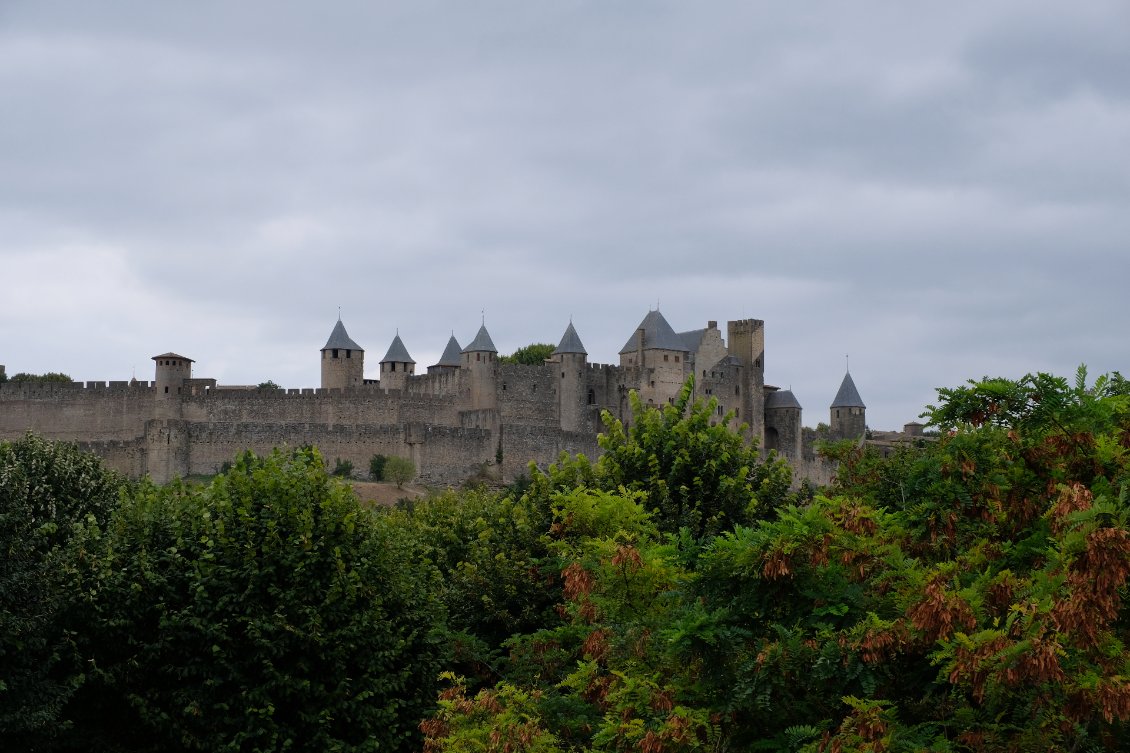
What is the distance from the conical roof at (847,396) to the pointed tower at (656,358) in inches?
532

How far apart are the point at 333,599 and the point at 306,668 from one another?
1.18 metres

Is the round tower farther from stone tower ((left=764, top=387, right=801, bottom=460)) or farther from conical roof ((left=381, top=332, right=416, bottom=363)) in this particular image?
stone tower ((left=764, top=387, right=801, bottom=460))

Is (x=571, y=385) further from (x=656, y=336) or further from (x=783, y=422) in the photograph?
(x=783, y=422)

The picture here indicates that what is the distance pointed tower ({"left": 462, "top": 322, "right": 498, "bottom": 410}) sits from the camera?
88750mm

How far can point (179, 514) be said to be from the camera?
23531mm

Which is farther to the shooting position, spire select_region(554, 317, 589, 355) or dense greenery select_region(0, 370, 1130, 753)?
spire select_region(554, 317, 589, 355)

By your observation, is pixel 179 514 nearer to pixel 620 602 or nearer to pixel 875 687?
pixel 620 602

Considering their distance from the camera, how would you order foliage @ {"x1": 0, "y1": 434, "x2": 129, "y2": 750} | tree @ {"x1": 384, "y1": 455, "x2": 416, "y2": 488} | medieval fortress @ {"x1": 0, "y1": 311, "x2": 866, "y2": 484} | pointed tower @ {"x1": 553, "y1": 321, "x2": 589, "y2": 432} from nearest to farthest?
foliage @ {"x1": 0, "y1": 434, "x2": 129, "y2": 750}, tree @ {"x1": 384, "y1": 455, "x2": 416, "y2": 488}, medieval fortress @ {"x1": 0, "y1": 311, "x2": 866, "y2": 484}, pointed tower @ {"x1": 553, "y1": 321, "x2": 589, "y2": 432}

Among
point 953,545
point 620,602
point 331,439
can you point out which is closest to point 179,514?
point 620,602

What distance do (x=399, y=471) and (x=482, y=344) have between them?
13244 millimetres

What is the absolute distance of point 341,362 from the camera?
8900cm

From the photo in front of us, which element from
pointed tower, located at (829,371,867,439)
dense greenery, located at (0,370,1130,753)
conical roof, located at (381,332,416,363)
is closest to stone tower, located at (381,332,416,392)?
Result: conical roof, located at (381,332,416,363)

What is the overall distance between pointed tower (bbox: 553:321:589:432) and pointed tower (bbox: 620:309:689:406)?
3.68 m

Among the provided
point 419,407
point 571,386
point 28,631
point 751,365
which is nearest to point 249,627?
point 28,631
